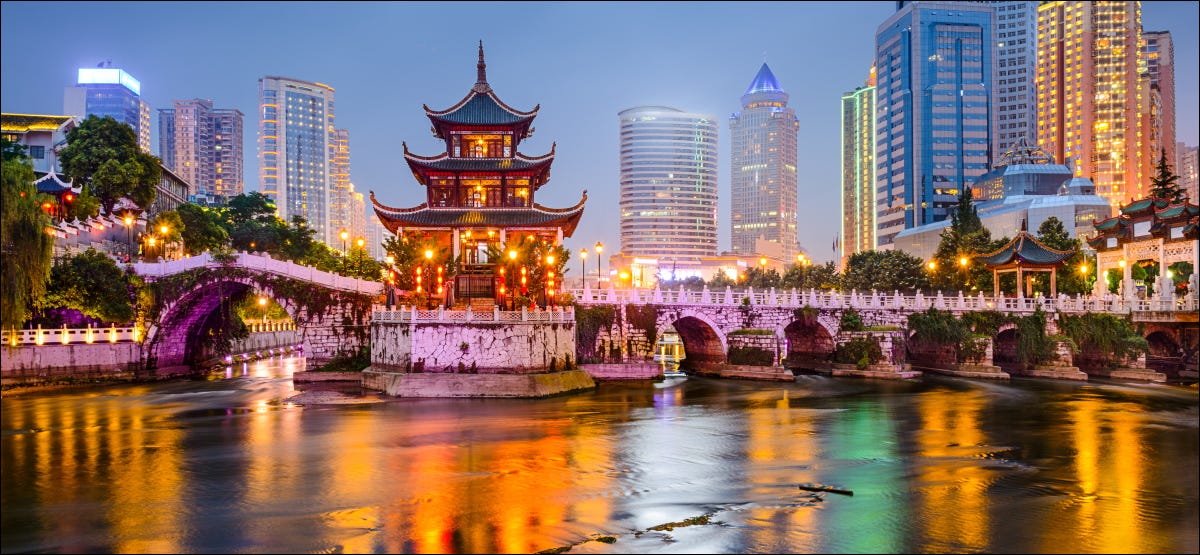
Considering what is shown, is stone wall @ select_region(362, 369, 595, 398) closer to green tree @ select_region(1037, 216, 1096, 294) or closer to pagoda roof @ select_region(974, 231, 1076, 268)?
pagoda roof @ select_region(974, 231, 1076, 268)

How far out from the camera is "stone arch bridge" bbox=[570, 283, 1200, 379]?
44312 mm

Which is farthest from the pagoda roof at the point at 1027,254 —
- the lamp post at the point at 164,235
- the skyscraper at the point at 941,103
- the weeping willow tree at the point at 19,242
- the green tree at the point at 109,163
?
the skyscraper at the point at 941,103

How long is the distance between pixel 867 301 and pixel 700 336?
11073mm

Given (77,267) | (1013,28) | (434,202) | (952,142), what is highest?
(1013,28)

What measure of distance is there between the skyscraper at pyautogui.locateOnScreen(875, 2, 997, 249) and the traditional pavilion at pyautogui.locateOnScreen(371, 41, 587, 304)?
107123mm

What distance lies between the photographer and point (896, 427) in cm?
2905

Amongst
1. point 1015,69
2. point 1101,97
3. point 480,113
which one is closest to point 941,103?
point 1015,69

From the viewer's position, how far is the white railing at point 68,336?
37469 mm

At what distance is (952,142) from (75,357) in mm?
136716

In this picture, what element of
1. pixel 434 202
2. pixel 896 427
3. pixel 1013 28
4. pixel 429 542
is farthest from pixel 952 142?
pixel 429 542

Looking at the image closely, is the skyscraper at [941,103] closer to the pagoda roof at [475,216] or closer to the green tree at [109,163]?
the pagoda roof at [475,216]

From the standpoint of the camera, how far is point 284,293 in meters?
42.8

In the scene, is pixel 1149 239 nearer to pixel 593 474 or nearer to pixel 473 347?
pixel 473 347

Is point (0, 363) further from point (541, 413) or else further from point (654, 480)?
point (654, 480)
